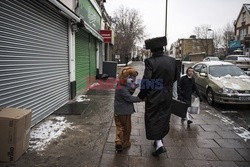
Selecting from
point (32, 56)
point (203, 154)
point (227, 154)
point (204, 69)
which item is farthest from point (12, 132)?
point (204, 69)

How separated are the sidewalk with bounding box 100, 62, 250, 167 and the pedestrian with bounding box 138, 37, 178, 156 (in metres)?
0.48

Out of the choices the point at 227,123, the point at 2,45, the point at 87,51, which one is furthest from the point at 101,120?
the point at 87,51

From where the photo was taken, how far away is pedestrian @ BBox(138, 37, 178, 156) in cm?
367

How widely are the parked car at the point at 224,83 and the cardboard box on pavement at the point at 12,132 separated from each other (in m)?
6.34

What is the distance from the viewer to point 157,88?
3.71m

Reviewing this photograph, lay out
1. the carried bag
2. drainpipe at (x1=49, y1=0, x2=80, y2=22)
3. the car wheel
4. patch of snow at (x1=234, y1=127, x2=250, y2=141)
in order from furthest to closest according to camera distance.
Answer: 1. the car wheel
2. drainpipe at (x1=49, y1=0, x2=80, y2=22)
3. patch of snow at (x1=234, y1=127, x2=250, y2=141)
4. the carried bag

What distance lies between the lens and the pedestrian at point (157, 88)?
3.67 meters

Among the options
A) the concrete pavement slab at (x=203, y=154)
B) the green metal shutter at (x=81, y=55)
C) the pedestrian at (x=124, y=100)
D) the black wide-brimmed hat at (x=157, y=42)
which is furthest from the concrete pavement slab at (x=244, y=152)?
the green metal shutter at (x=81, y=55)

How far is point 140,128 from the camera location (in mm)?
5492

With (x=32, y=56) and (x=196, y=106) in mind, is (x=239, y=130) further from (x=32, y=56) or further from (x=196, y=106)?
(x=32, y=56)

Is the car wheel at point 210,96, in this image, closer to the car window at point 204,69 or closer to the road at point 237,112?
the road at point 237,112

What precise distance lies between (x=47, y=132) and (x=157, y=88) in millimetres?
2774

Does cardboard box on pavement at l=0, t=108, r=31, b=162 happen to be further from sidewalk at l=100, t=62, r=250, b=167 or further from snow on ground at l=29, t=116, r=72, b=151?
sidewalk at l=100, t=62, r=250, b=167

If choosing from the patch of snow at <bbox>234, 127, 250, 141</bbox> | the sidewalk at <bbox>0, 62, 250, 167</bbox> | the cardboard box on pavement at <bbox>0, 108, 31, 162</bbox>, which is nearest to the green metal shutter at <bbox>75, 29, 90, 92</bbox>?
the sidewalk at <bbox>0, 62, 250, 167</bbox>
